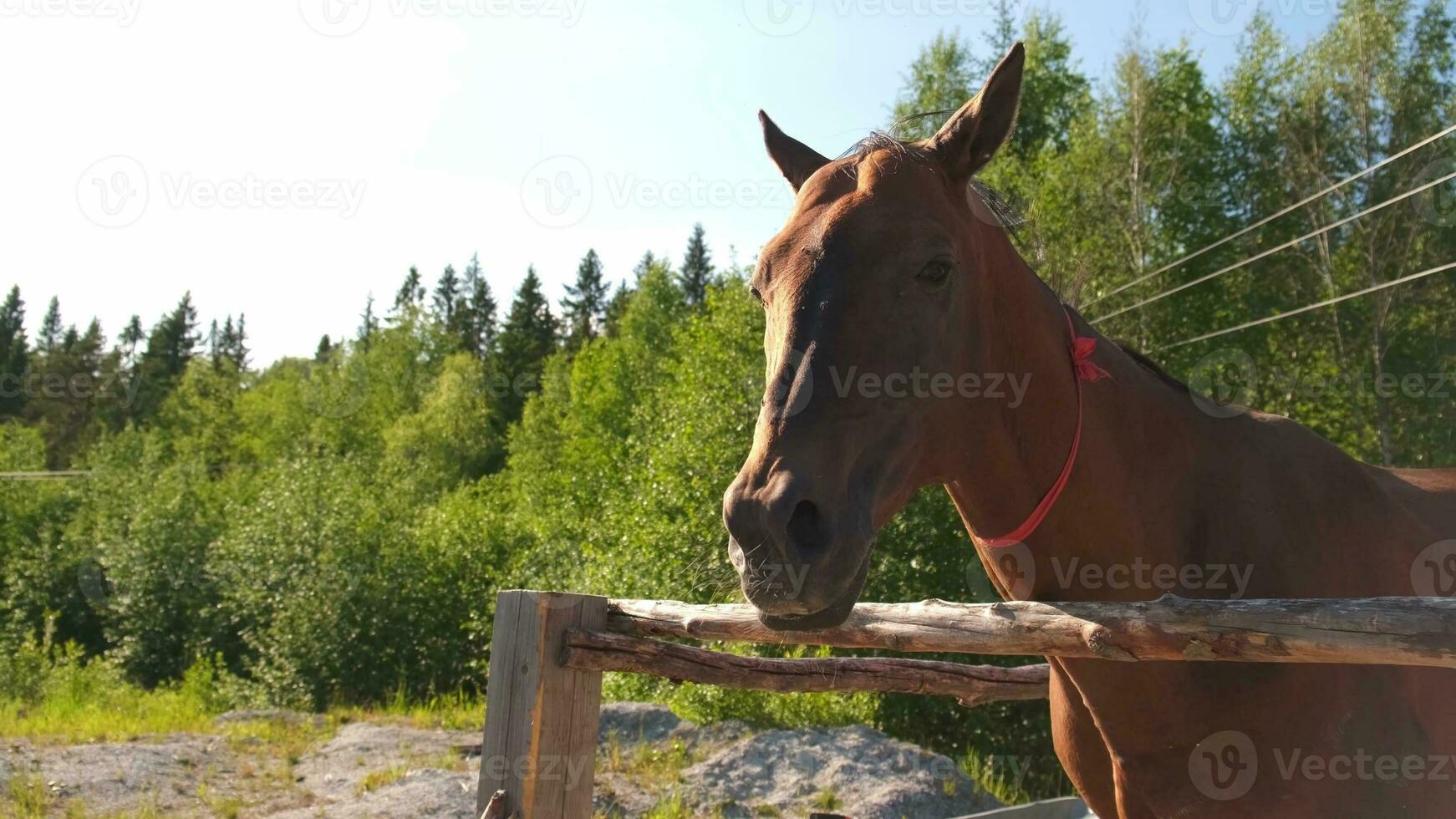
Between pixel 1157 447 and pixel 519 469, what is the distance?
40.0 meters

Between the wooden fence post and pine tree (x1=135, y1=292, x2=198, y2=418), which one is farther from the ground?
pine tree (x1=135, y1=292, x2=198, y2=418)

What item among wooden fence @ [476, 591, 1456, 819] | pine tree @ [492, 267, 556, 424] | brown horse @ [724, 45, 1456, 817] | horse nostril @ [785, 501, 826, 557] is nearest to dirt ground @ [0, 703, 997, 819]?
wooden fence @ [476, 591, 1456, 819]

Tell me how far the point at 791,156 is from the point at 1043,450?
1210 millimetres

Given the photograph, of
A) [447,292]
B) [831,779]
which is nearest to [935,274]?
[831,779]

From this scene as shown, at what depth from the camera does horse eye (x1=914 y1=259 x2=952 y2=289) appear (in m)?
2.23

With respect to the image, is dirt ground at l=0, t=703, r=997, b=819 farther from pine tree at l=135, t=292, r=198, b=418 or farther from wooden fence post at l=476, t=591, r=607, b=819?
pine tree at l=135, t=292, r=198, b=418

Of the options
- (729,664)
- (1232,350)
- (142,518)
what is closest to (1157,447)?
(729,664)

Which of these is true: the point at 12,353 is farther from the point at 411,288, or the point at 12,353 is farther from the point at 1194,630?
the point at 1194,630

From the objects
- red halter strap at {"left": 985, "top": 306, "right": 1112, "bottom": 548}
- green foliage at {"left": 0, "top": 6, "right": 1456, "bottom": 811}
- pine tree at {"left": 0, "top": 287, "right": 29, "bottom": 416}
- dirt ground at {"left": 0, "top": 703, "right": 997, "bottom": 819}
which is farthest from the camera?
pine tree at {"left": 0, "top": 287, "right": 29, "bottom": 416}

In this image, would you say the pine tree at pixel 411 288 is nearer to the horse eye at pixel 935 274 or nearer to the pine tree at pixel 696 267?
the pine tree at pixel 696 267

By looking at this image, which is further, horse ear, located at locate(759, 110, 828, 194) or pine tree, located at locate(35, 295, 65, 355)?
pine tree, located at locate(35, 295, 65, 355)

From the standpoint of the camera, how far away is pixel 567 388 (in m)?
44.2

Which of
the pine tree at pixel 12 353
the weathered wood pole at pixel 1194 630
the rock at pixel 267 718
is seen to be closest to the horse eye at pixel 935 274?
the weathered wood pole at pixel 1194 630

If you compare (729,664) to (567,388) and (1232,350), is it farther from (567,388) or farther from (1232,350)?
(567,388)
